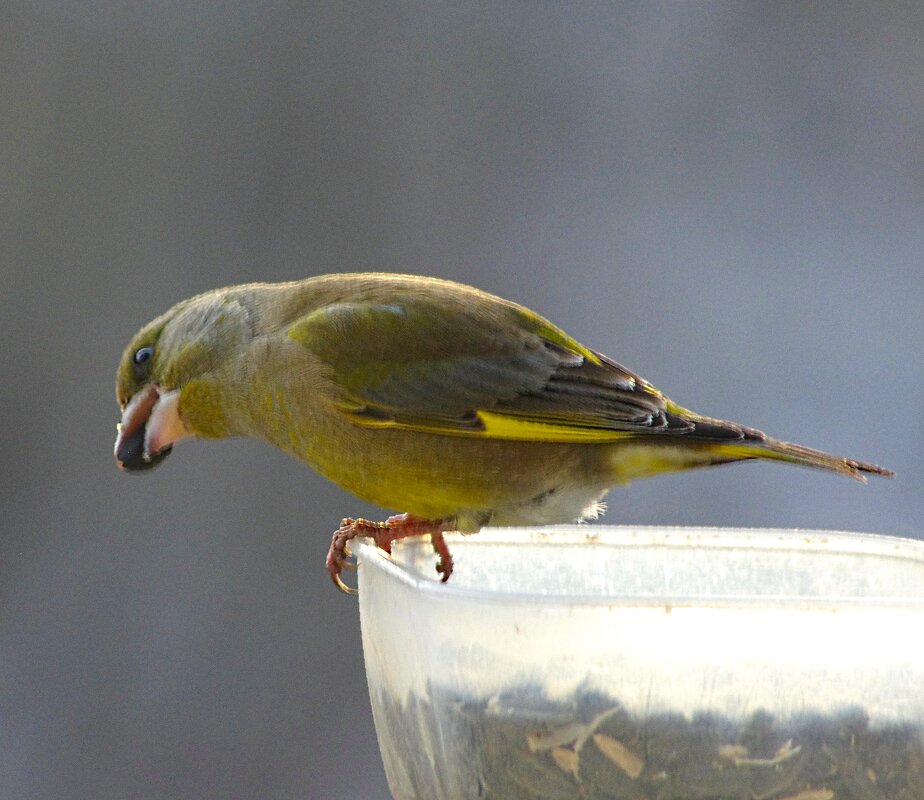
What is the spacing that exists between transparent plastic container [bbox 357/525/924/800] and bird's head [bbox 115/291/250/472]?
59 cm

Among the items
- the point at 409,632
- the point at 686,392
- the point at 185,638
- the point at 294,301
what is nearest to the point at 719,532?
the point at 409,632

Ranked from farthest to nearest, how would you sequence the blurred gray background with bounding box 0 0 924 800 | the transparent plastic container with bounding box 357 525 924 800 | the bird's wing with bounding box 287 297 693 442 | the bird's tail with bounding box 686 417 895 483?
→ the blurred gray background with bounding box 0 0 924 800
the bird's wing with bounding box 287 297 693 442
the bird's tail with bounding box 686 417 895 483
the transparent plastic container with bounding box 357 525 924 800

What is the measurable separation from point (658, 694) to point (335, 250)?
1.99 m

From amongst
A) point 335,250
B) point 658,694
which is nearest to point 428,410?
point 658,694

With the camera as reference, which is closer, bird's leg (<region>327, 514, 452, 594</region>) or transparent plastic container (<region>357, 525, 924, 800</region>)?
transparent plastic container (<region>357, 525, 924, 800</region>)

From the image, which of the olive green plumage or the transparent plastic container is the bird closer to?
the olive green plumage

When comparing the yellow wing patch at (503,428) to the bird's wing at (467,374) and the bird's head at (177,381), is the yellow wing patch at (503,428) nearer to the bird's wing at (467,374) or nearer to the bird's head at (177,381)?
the bird's wing at (467,374)

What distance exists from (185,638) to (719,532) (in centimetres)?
176

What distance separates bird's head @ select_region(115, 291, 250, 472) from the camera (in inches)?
59.3

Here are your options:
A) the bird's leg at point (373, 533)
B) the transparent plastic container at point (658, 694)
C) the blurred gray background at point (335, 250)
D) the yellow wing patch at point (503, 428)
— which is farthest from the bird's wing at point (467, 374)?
the blurred gray background at point (335, 250)

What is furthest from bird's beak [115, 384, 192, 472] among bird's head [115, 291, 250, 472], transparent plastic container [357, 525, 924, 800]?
transparent plastic container [357, 525, 924, 800]

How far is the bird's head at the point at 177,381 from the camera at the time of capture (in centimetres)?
151

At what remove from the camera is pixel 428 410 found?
4.68 ft

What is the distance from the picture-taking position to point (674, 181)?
2812 millimetres
